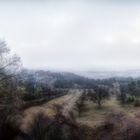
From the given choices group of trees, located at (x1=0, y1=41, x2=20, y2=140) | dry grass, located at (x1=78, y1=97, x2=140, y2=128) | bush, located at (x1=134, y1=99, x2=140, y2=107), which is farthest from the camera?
bush, located at (x1=134, y1=99, x2=140, y2=107)

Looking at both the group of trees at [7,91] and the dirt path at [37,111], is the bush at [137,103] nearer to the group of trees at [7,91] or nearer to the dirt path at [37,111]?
the dirt path at [37,111]

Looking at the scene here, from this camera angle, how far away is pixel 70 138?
120 feet

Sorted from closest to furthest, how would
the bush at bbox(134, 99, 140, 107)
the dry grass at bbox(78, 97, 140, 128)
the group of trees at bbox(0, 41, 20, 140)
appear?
the group of trees at bbox(0, 41, 20, 140) < the dry grass at bbox(78, 97, 140, 128) < the bush at bbox(134, 99, 140, 107)

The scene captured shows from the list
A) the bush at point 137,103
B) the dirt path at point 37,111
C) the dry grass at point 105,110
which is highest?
the dirt path at point 37,111

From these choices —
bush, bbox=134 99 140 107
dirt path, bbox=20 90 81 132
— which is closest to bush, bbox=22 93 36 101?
dirt path, bbox=20 90 81 132

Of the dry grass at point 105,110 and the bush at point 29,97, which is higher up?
the bush at point 29,97

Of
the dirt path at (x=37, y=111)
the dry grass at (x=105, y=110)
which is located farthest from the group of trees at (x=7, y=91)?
the dry grass at (x=105, y=110)

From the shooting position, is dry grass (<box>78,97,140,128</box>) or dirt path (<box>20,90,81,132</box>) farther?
dry grass (<box>78,97,140,128</box>)

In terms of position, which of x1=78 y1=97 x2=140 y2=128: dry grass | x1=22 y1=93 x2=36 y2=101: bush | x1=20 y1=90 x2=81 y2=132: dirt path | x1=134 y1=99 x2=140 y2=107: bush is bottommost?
x1=78 y1=97 x2=140 y2=128: dry grass

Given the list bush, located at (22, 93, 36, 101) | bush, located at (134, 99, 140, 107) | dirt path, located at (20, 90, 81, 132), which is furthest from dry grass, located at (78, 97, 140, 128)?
bush, located at (22, 93, 36, 101)

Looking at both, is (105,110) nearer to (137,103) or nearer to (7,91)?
(137,103)

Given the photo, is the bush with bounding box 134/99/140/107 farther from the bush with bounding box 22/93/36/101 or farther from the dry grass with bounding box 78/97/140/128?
the bush with bounding box 22/93/36/101

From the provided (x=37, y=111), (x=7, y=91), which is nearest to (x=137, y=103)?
(x=37, y=111)

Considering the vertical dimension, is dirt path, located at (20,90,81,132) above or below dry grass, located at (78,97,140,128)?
above
